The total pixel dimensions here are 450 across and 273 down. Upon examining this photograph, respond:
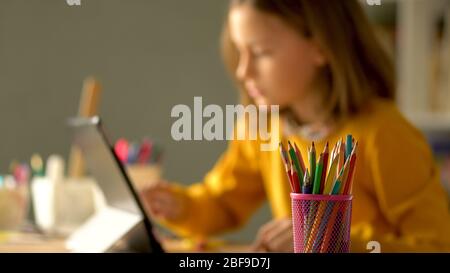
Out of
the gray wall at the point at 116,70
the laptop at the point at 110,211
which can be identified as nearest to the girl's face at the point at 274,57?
the laptop at the point at 110,211

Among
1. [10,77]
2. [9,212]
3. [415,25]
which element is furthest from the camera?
[415,25]

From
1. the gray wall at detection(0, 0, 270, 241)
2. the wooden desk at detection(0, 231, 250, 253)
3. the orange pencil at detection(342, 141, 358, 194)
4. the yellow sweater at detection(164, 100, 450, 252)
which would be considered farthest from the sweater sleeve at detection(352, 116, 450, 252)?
the gray wall at detection(0, 0, 270, 241)

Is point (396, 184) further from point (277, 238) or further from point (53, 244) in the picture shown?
point (53, 244)

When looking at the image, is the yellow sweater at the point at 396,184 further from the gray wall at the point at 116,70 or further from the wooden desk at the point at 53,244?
the gray wall at the point at 116,70

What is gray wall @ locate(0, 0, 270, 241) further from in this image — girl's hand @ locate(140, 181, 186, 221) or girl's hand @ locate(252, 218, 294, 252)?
girl's hand @ locate(252, 218, 294, 252)

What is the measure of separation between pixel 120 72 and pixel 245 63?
0.92 meters

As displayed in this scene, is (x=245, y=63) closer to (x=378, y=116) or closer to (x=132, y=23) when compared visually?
(x=378, y=116)

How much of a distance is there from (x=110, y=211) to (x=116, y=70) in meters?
0.87

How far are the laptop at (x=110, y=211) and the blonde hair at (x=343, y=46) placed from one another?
199mm

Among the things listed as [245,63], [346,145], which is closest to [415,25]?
[245,63]

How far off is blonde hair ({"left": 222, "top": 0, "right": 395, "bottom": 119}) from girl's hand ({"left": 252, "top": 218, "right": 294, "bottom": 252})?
223mm

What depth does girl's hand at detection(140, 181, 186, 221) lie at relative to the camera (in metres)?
1.01

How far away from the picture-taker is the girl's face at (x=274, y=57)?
0.77 m

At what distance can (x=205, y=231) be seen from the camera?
1068mm
